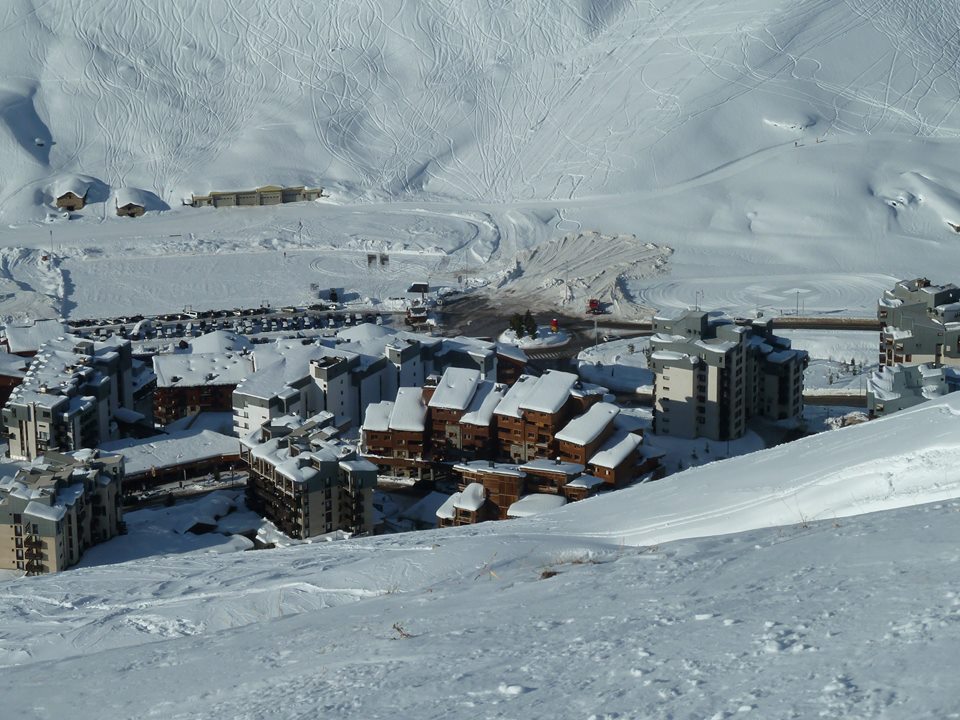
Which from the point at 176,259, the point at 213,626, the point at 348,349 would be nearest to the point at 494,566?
the point at 213,626

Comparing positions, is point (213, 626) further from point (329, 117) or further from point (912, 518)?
point (329, 117)

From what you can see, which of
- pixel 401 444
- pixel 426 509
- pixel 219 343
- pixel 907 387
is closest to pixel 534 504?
pixel 426 509

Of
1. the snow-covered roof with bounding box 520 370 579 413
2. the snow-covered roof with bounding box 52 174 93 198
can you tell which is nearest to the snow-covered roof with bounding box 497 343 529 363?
the snow-covered roof with bounding box 520 370 579 413

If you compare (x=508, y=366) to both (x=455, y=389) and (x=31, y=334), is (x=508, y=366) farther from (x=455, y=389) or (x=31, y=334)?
(x=31, y=334)

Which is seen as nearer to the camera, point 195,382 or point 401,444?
point 401,444

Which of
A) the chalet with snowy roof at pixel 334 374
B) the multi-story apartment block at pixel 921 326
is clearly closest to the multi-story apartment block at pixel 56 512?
the chalet with snowy roof at pixel 334 374
